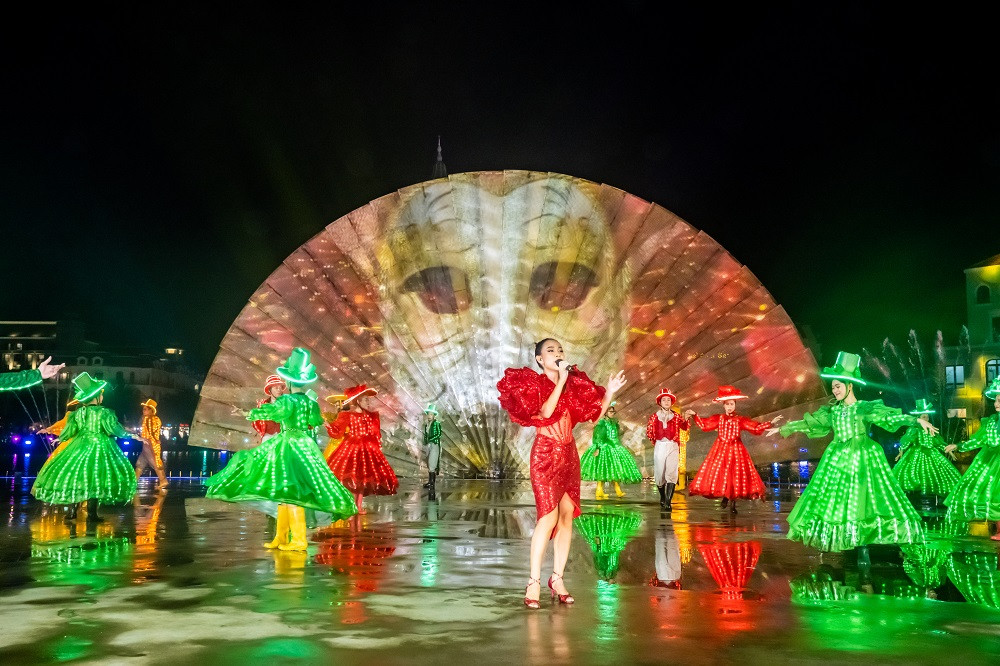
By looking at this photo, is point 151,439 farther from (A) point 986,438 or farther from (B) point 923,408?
(A) point 986,438

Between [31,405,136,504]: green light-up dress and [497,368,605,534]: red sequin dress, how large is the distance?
27.9ft

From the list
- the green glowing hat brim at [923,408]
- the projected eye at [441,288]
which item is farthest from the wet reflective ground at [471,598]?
the projected eye at [441,288]

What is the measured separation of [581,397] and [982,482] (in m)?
7.50

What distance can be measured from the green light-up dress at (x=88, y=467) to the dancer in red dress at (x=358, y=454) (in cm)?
285

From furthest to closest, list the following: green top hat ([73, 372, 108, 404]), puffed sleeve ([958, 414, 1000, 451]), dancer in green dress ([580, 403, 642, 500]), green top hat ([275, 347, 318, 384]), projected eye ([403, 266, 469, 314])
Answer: projected eye ([403, 266, 469, 314])
dancer in green dress ([580, 403, 642, 500])
green top hat ([73, 372, 108, 404])
puffed sleeve ([958, 414, 1000, 451])
green top hat ([275, 347, 318, 384])

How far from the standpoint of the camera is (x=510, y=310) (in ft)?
72.1

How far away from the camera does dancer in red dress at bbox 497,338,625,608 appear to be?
664cm

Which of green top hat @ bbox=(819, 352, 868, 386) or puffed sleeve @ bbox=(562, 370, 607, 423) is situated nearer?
puffed sleeve @ bbox=(562, 370, 607, 423)

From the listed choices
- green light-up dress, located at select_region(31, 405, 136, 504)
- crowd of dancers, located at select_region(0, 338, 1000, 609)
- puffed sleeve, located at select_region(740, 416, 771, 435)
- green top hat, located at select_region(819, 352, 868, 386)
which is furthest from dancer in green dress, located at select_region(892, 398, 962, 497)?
green light-up dress, located at select_region(31, 405, 136, 504)

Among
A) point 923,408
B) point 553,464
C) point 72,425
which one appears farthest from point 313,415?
point 923,408

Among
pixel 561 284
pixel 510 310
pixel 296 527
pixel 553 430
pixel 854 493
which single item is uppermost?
pixel 561 284

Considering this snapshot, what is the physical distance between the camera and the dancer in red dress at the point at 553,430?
6637mm

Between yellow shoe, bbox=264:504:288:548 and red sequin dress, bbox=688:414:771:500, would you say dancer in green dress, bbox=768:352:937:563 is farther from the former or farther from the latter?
red sequin dress, bbox=688:414:771:500

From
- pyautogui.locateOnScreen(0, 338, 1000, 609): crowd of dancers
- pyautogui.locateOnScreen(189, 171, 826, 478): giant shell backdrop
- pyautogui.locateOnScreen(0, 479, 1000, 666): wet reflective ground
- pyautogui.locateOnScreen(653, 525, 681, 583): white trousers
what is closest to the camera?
pyautogui.locateOnScreen(0, 479, 1000, 666): wet reflective ground
